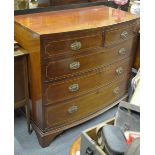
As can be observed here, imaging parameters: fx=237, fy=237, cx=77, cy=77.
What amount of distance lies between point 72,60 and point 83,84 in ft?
0.83

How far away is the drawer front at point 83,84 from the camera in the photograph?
165cm

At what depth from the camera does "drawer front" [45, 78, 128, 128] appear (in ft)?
5.70

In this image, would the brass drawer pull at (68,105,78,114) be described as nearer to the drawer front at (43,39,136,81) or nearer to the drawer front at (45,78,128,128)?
the drawer front at (45,78,128,128)

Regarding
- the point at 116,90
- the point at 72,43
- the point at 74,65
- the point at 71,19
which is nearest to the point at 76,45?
the point at 72,43

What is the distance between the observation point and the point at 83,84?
180cm

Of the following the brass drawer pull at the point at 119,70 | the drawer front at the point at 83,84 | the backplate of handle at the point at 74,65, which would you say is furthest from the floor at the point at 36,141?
the backplate of handle at the point at 74,65

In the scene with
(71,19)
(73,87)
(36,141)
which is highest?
(71,19)

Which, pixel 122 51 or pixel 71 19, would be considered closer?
pixel 71 19

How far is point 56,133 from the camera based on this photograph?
180cm

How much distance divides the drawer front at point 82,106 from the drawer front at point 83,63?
24 centimetres

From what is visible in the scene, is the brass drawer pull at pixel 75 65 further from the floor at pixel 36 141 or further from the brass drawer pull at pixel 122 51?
the floor at pixel 36 141

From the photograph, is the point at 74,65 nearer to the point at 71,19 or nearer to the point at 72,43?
the point at 72,43

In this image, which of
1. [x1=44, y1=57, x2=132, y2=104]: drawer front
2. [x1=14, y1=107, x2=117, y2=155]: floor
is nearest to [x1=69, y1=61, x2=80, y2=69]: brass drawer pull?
[x1=44, y1=57, x2=132, y2=104]: drawer front
